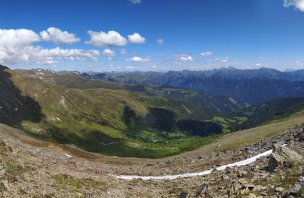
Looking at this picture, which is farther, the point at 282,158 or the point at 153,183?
the point at 153,183

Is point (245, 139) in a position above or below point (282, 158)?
below

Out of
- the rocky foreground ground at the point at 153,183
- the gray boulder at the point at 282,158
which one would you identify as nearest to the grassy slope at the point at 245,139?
the rocky foreground ground at the point at 153,183

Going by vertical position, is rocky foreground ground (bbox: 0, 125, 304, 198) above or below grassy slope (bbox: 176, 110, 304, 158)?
above

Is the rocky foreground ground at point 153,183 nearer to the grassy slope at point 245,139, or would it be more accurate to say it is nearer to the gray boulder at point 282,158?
the gray boulder at point 282,158

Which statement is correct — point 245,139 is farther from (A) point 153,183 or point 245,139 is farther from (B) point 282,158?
(B) point 282,158

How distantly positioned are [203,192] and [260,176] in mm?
7463

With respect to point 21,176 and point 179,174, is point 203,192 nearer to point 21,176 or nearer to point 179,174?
point 21,176

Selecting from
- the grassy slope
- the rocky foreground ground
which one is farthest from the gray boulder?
the grassy slope

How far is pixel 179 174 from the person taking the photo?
228ft

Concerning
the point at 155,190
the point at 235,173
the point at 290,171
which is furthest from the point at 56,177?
the point at 290,171

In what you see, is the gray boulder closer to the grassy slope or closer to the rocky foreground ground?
the rocky foreground ground

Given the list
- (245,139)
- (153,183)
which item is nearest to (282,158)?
(153,183)

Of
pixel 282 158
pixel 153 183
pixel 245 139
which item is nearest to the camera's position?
pixel 282 158

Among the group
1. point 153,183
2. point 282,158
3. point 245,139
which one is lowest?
point 245,139
